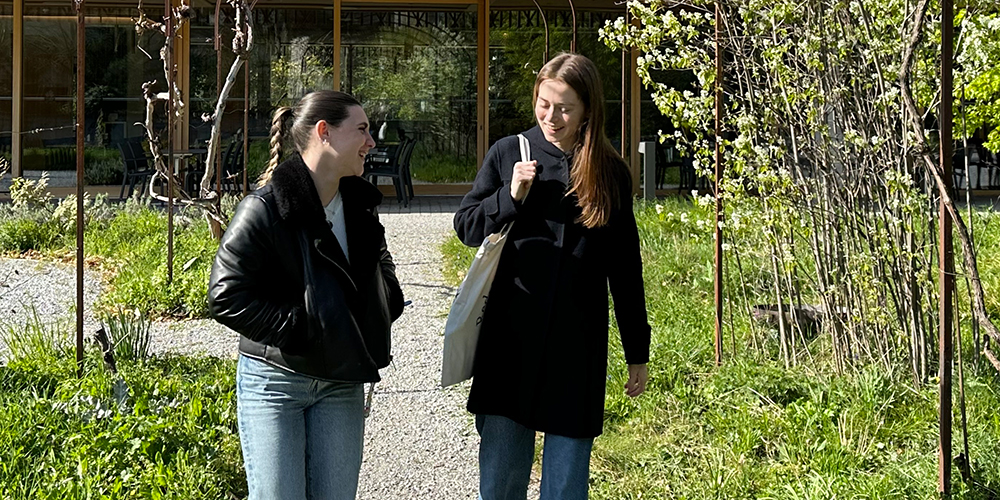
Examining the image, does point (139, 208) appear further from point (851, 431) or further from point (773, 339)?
point (851, 431)

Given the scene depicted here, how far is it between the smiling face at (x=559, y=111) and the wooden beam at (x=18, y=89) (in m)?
15.0

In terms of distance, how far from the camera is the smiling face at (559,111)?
350 centimetres

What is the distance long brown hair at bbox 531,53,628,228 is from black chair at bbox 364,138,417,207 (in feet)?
38.2

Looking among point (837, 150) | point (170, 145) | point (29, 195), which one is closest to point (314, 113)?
point (837, 150)

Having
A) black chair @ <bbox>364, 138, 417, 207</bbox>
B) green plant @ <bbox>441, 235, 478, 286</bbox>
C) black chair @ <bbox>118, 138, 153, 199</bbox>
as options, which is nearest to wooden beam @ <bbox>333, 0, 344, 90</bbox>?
black chair @ <bbox>364, 138, 417, 207</bbox>

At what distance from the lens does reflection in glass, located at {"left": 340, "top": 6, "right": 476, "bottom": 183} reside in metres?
17.5

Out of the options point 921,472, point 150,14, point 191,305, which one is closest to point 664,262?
point 191,305

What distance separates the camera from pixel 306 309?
3.12 meters

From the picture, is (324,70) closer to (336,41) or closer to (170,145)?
(336,41)

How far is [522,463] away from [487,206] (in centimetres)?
77

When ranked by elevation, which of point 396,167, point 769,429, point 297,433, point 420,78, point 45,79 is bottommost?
point 769,429

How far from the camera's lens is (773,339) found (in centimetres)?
630

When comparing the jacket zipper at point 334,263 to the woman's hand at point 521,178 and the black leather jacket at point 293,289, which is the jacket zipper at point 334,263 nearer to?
the black leather jacket at point 293,289

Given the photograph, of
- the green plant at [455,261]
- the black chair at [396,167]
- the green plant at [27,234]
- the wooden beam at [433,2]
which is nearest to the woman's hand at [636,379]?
the green plant at [455,261]
